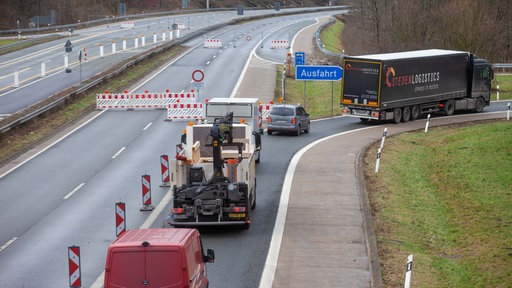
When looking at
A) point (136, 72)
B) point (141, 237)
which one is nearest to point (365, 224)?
point (141, 237)

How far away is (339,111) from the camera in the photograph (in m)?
49.5

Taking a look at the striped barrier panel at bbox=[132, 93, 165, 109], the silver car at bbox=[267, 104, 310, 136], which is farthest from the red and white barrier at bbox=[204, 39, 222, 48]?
the silver car at bbox=[267, 104, 310, 136]

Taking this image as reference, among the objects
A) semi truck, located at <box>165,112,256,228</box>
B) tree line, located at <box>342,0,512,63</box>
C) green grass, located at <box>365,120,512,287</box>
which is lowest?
green grass, located at <box>365,120,512,287</box>

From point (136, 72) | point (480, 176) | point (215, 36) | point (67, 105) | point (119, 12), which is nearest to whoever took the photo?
point (480, 176)

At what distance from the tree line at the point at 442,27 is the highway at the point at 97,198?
23.7 meters

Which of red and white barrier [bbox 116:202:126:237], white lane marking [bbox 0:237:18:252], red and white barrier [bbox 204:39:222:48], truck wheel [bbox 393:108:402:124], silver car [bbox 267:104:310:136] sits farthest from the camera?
red and white barrier [bbox 204:39:222:48]

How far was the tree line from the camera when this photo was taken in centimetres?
6544

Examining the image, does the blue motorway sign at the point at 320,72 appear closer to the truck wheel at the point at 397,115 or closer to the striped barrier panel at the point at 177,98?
the truck wheel at the point at 397,115

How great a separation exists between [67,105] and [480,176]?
23.4m

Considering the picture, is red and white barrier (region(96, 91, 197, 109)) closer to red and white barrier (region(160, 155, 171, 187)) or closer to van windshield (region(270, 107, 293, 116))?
van windshield (region(270, 107, 293, 116))

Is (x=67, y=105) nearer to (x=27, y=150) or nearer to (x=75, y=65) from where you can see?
(x=27, y=150)

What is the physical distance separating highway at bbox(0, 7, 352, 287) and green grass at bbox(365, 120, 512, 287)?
3277mm

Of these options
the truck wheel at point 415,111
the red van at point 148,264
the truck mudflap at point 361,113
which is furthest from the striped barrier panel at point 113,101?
the red van at point 148,264

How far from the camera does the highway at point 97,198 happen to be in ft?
62.2
